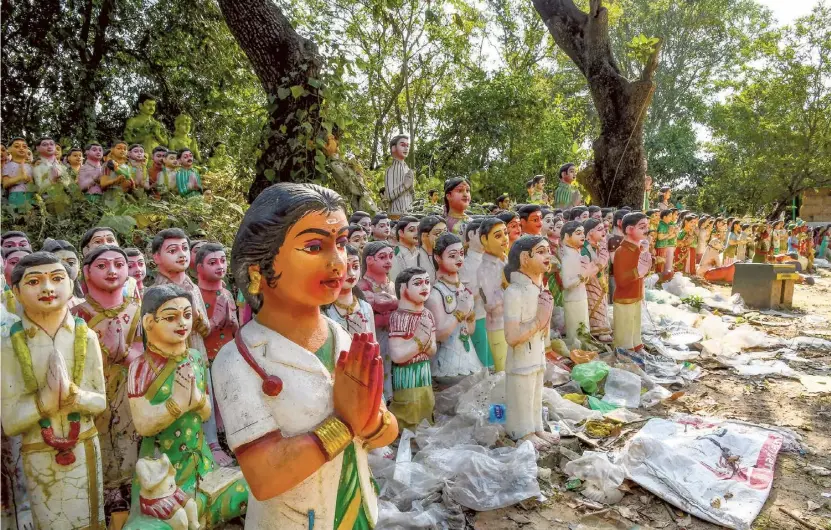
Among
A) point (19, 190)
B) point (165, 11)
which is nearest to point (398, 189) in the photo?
point (19, 190)

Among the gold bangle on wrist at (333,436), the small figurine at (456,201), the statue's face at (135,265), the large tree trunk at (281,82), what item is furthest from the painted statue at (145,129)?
the gold bangle on wrist at (333,436)

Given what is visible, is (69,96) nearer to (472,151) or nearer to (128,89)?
(128,89)

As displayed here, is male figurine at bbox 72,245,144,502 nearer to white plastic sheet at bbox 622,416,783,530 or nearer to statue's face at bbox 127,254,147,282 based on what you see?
statue's face at bbox 127,254,147,282

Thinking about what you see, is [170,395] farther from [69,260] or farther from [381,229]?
[381,229]

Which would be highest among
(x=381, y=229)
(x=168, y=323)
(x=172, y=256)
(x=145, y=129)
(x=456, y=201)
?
(x=145, y=129)

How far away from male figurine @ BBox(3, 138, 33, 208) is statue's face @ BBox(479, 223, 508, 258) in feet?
20.2

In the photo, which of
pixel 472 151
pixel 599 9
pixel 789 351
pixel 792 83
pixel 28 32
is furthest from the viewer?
pixel 792 83

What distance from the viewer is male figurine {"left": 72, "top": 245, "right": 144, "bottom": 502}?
3.59 meters

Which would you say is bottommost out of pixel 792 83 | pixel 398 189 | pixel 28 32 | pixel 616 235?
pixel 616 235

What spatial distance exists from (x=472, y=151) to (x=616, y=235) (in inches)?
429

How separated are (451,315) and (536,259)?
3.34ft

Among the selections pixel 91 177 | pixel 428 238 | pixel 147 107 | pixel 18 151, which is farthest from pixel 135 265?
pixel 147 107

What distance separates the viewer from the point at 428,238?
230 inches

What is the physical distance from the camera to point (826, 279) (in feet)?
50.0
